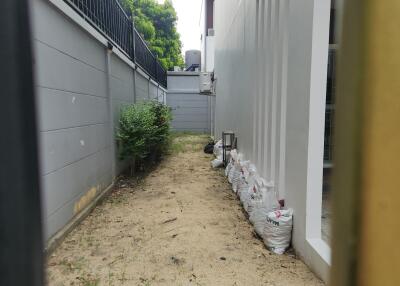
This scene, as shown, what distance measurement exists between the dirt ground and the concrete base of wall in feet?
0.17

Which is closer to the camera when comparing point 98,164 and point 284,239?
point 284,239

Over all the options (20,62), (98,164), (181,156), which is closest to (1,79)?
(20,62)

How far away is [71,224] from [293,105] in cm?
237

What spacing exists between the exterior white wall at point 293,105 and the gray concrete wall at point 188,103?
1045 cm

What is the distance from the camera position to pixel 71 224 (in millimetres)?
3154

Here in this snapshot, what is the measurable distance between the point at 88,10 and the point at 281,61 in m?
2.49

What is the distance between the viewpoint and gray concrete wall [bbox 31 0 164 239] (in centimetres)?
265

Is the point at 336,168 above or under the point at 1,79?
under

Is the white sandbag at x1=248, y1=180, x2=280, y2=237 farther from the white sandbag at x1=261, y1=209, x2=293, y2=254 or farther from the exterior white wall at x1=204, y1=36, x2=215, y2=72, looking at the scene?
the exterior white wall at x1=204, y1=36, x2=215, y2=72

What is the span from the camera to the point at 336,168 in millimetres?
455

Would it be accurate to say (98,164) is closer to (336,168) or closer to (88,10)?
(88,10)

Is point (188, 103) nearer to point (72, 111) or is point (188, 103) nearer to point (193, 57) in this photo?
point (193, 57)

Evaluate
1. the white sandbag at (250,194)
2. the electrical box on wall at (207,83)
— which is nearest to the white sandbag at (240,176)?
the white sandbag at (250,194)

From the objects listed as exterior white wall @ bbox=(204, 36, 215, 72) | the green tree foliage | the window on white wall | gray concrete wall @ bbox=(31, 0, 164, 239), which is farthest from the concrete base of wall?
the green tree foliage
